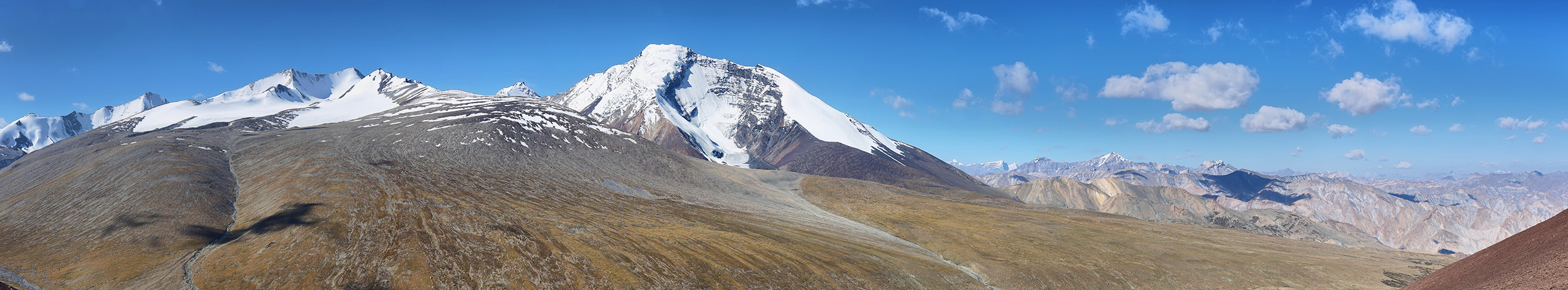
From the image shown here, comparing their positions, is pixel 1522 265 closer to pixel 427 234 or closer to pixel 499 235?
pixel 499 235

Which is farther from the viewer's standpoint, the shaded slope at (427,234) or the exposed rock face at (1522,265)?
the shaded slope at (427,234)

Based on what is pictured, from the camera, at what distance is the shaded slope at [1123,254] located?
98438 millimetres

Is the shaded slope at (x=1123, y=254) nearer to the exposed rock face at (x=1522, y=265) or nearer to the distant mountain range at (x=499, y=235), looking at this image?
the distant mountain range at (x=499, y=235)

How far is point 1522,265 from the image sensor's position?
52438mm

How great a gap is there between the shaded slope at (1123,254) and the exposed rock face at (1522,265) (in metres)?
37.3

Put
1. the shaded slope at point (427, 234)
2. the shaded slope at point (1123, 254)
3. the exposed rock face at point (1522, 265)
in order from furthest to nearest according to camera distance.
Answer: the shaded slope at point (1123, 254), the shaded slope at point (427, 234), the exposed rock face at point (1522, 265)

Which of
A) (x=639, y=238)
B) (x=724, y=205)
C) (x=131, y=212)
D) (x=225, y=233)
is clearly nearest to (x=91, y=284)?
(x=225, y=233)

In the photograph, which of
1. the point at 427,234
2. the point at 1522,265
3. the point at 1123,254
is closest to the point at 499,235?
the point at 427,234

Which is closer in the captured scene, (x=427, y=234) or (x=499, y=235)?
(x=427, y=234)

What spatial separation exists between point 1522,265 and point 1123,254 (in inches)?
2519

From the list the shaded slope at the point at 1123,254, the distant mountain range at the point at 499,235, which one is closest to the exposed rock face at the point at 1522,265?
the shaded slope at the point at 1123,254

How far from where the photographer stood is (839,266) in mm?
91125

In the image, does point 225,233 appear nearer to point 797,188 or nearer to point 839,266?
point 839,266

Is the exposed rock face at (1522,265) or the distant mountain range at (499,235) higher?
the exposed rock face at (1522,265)
